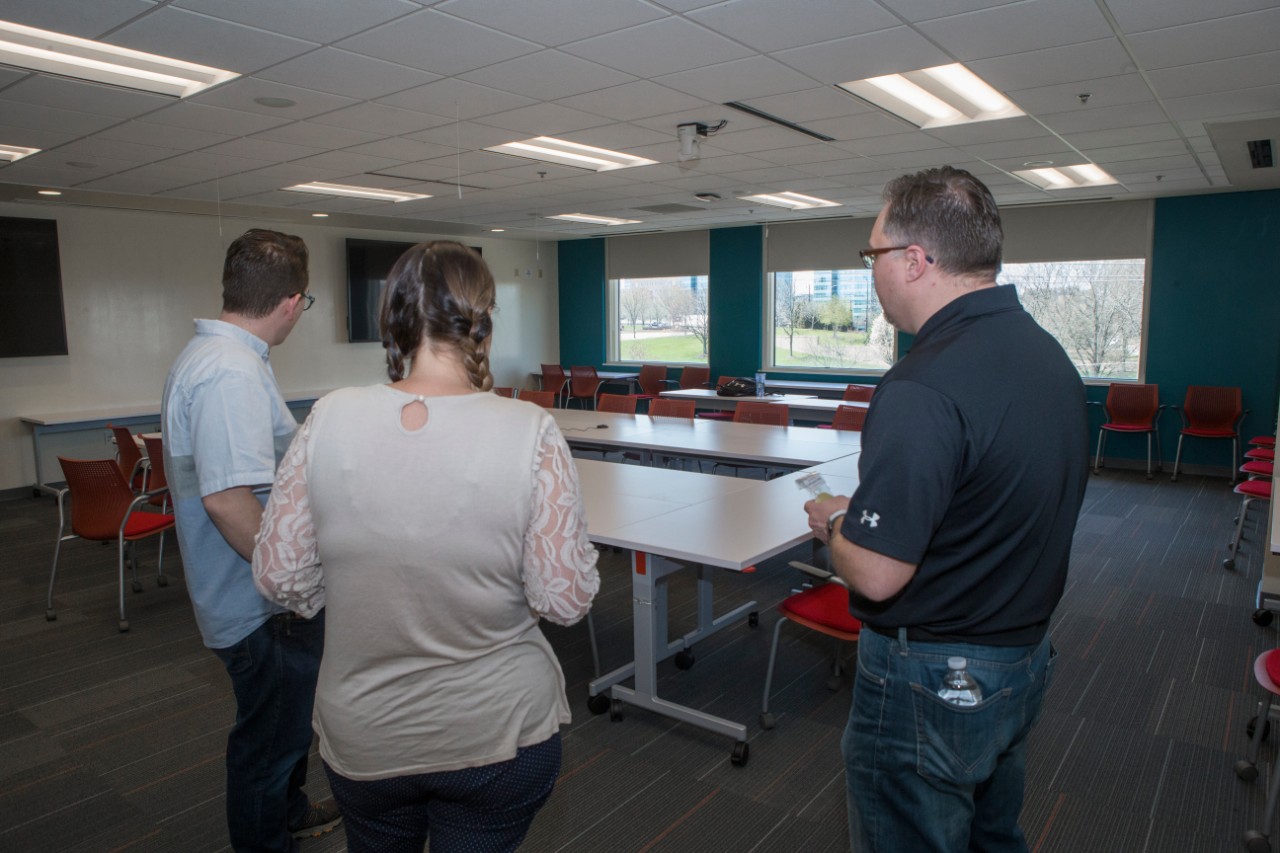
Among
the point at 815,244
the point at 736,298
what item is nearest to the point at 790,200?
the point at 815,244

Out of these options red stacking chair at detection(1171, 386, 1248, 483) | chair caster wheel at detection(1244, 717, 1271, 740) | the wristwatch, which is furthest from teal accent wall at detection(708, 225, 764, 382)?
the wristwatch

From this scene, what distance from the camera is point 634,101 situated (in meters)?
4.17

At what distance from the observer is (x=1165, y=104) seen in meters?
4.29

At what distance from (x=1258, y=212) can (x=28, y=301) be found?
1100 centimetres

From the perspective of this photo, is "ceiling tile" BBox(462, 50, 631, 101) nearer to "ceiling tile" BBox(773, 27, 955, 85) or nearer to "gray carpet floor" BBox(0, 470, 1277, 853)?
"ceiling tile" BBox(773, 27, 955, 85)

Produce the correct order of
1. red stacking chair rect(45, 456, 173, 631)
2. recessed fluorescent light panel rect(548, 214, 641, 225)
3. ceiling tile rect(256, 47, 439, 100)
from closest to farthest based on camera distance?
ceiling tile rect(256, 47, 439, 100), red stacking chair rect(45, 456, 173, 631), recessed fluorescent light panel rect(548, 214, 641, 225)

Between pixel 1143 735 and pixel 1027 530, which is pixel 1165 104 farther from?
pixel 1027 530

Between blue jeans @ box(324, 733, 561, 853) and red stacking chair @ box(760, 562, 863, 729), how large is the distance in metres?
1.72

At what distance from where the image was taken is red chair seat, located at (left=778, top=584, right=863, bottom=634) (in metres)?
2.82

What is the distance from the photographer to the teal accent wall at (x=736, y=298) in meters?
10.3

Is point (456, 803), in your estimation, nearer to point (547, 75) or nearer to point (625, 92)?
point (547, 75)

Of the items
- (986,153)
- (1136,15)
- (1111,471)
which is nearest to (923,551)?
(1136,15)

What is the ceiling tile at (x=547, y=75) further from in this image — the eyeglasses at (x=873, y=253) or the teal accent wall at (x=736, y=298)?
the teal accent wall at (x=736, y=298)

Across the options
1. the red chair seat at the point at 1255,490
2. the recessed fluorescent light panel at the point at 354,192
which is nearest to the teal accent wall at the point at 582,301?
the recessed fluorescent light panel at the point at 354,192
